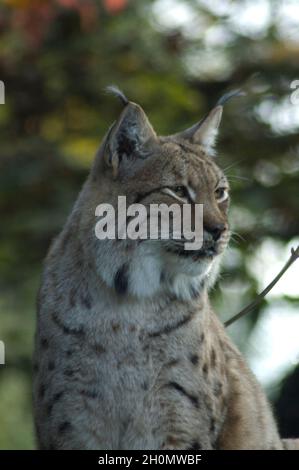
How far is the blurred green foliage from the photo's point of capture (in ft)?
37.9

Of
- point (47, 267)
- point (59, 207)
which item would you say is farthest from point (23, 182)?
point (47, 267)

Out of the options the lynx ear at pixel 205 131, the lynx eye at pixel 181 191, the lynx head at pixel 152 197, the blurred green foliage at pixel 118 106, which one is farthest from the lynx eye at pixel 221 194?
the blurred green foliage at pixel 118 106

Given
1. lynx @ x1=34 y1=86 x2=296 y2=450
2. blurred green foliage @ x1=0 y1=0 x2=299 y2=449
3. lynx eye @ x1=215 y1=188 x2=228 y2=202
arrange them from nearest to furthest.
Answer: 1. lynx @ x1=34 y1=86 x2=296 y2=450
2. lynx eye @ x1=215 y1=188 x2=228 y2=202
3. blurred green foliage @ x1=0 y1=0 x2=299 y2=449

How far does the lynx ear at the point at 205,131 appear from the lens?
702 centimetres

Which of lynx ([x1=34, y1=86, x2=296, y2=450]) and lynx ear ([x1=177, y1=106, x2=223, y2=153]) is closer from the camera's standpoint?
lynx ([x1=34, y1=86, x2=296, y2=450])

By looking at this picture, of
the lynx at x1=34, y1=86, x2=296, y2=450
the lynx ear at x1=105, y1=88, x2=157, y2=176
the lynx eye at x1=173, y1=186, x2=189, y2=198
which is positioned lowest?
the lynx at x1=34, y1=86, x2=296, y2=450

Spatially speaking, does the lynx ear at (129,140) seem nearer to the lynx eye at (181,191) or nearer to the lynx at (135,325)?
the lynx at (135,325)

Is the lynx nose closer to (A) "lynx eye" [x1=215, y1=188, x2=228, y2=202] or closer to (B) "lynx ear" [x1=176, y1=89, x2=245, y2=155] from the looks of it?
(A) "lynx eye" [x1=215, y1=188, x2=228, y2=202]

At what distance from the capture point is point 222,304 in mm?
11461

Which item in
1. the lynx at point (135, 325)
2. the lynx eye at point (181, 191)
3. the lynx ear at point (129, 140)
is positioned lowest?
the lynx at point (135, 325)

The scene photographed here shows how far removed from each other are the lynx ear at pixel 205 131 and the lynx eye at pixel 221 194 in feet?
1.06

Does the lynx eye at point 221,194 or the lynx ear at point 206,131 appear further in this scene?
the lynx ear at point 206,131

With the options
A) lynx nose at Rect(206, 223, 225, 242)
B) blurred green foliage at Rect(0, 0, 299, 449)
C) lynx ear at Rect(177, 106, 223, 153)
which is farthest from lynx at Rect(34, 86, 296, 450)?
blurred green foliage at Rect(0, 0, 299, 449)
